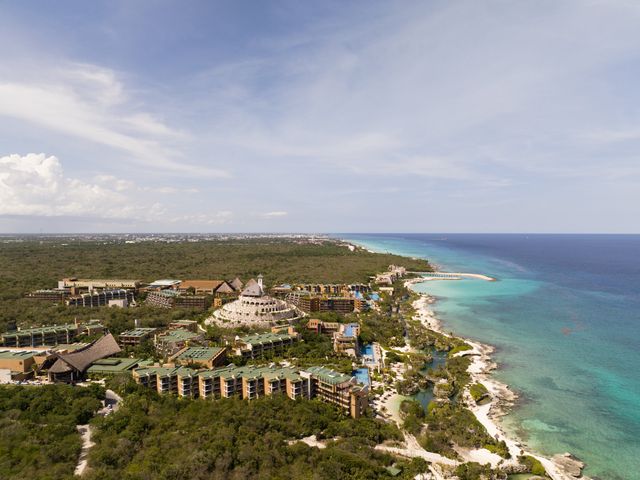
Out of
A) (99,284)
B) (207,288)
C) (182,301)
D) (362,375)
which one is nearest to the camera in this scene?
(362,375)

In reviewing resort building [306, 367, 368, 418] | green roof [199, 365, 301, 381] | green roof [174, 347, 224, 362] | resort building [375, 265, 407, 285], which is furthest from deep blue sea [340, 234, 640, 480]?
green roof [174, 347, 224, 362]

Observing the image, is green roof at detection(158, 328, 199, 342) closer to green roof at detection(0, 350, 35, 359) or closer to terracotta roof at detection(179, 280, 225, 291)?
green roof at detection(0, 350, 35, 359)

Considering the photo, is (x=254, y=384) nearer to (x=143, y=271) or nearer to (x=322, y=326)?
(x=322, y=326)

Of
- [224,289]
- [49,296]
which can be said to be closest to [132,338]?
[224,289]

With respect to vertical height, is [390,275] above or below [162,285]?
below

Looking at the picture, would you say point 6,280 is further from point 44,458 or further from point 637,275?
point 637,275

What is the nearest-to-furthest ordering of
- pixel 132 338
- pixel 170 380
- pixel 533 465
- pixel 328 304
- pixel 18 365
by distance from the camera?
pixel 533 465 → pixel 170 380 → pixel 18 365 → pixel 132 338 → pixel 328 304
